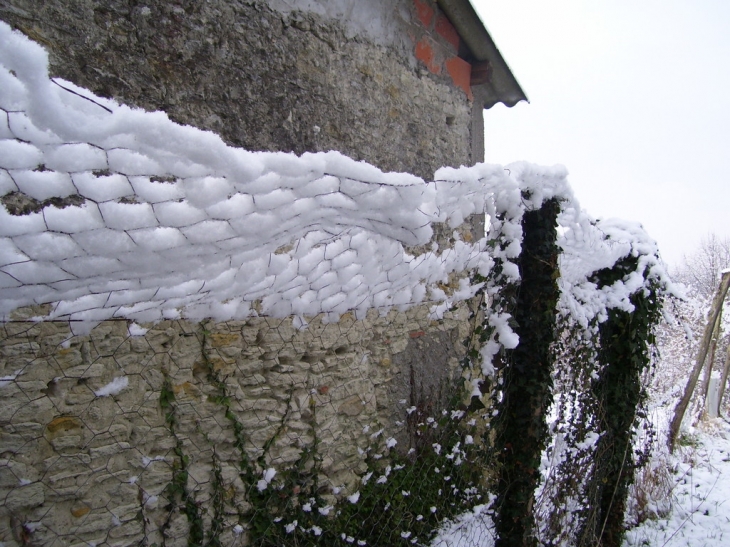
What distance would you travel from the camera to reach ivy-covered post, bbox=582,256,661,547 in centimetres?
302

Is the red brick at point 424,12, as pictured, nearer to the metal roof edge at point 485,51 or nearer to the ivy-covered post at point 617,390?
the metal roof edge at point 485,51

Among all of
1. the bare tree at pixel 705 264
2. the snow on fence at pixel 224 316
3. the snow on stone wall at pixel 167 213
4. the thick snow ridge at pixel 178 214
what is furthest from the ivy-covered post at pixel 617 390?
the bare tree at pixel 705 264

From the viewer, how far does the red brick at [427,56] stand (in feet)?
13.9

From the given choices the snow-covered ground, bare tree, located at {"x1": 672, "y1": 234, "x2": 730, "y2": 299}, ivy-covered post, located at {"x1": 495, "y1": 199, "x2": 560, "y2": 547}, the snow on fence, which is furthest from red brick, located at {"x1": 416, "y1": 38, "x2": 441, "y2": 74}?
bare tree, located at {"x1": 672, "y1": 234, "x2": 730, "y2": 299}

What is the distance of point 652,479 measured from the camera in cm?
444

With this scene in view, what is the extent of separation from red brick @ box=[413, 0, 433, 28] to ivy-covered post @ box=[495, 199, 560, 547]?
2.99 meters

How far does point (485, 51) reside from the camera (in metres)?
4.76

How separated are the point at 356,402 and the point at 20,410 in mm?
1907

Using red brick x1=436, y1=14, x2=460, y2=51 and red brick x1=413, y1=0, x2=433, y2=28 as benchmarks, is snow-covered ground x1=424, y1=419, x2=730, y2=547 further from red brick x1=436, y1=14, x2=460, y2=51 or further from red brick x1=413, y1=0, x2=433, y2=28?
red brick x1=436, y1=14, x2=460, y2=51

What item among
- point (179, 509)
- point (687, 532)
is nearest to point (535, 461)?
point (179, 509)

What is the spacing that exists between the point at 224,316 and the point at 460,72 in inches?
160

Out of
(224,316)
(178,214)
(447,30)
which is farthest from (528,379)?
(447,30)

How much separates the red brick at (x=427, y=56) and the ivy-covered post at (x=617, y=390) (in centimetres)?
246

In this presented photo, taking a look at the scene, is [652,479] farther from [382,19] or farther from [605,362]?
[382,19]
